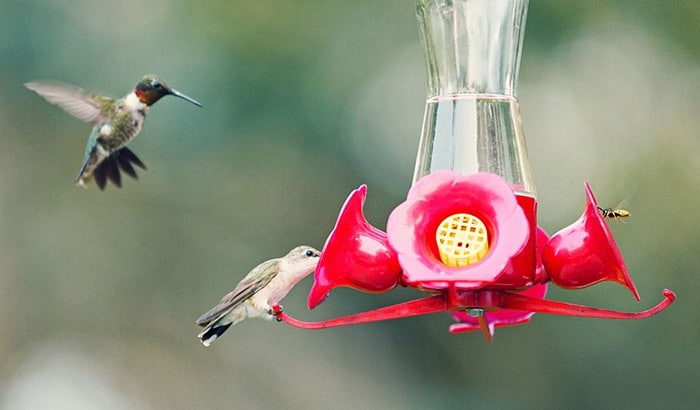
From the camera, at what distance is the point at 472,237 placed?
13.0 feet

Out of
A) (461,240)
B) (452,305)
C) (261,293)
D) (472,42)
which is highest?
(472,42)

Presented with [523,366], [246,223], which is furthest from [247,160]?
[523,366]

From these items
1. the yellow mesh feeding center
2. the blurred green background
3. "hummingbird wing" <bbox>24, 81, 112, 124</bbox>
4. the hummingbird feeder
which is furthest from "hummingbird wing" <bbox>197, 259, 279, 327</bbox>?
the blurred green background

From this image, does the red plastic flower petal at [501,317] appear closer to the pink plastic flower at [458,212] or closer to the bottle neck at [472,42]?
the pink plastic flower at [458,212]

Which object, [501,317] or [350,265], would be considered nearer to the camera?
[350,265]

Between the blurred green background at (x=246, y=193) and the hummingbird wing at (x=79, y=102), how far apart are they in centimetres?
361

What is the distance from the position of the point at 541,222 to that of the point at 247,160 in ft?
7.24

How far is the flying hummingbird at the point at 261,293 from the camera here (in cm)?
474

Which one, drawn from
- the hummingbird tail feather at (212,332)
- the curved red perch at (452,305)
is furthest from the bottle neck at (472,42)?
the hummingbird tail feather at (212,332)

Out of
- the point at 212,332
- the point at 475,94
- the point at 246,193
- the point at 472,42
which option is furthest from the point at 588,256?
the point at 246,193

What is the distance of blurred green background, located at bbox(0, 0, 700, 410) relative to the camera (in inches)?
382

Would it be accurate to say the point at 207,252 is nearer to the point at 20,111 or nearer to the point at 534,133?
the point at 20,111

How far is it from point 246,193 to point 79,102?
3946mm

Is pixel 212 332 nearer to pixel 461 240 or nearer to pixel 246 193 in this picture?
pixel 461 240
